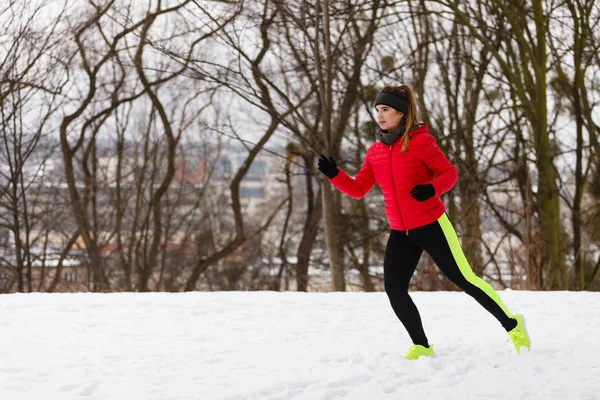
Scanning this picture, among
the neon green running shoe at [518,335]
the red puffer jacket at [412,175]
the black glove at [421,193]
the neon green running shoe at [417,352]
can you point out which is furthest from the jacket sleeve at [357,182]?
the neon green running shoe at [518,335]

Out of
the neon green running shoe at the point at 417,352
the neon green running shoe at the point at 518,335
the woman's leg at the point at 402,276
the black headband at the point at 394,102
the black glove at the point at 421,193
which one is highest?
the black headband at the point at 394,102

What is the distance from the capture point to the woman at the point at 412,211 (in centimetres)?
380

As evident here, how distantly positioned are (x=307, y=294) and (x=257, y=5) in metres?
3.79

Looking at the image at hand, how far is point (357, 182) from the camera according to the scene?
404 centimetres

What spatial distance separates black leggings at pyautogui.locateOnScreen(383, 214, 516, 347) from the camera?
3822mm

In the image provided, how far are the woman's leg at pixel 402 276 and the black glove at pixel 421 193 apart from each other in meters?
0.38

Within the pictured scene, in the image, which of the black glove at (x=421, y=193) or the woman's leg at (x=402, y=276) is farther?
the woman's leg at (x=402, y=276)

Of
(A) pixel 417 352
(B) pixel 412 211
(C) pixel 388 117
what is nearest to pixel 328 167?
(C) pixel 388 117

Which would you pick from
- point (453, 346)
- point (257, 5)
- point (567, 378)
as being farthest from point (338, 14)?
point (567, 378)

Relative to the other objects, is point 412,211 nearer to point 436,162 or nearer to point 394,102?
point 436,162

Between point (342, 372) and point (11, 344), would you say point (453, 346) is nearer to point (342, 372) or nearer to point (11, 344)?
point (342, 372)

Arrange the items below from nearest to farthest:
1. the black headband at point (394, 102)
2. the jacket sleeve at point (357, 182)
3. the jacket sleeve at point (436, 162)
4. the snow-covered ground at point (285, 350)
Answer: the snow-covered ground at point (285, 350) < the jacket sleeve at point (436, 162) < the black headband at point (394, 102) < the jacket sleeve at point (357, 182)

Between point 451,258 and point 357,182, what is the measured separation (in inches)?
27.3

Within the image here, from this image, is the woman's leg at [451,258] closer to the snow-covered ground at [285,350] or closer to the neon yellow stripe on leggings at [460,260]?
the neon yellow stripe on leggings at [460,260]
